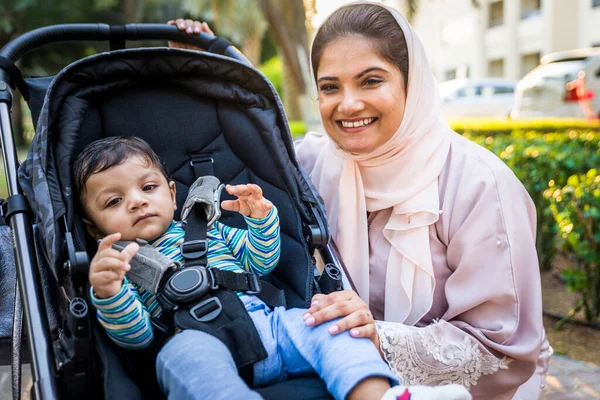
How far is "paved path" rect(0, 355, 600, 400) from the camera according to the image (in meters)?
3.54

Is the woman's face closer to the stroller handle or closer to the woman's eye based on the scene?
the woman's eye

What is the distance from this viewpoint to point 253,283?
2.12 meters

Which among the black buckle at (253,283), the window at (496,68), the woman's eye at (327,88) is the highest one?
the window at (496,68)

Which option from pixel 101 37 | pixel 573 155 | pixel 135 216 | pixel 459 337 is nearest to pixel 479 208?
pixel 459 337

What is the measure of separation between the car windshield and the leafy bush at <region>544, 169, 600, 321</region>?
1029 cm

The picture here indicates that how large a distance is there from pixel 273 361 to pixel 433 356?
565mm

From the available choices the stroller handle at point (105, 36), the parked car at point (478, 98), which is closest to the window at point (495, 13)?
the parked car at point (478, 98)

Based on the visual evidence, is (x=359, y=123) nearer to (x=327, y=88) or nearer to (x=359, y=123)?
(x=359, y=123)

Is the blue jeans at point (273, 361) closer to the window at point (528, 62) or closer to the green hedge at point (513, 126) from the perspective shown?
the green hedge at point (513, 126)

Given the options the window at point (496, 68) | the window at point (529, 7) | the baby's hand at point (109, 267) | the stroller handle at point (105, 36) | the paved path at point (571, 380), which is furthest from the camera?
the window at point (496, 68)

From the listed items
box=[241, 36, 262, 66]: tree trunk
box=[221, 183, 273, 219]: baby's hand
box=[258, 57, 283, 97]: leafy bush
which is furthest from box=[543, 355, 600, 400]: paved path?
box=[258, 57, 283, 97]: leafy bush

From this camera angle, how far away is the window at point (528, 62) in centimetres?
2864

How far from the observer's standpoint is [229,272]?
2105 mm

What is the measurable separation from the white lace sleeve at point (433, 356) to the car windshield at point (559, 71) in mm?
12885
